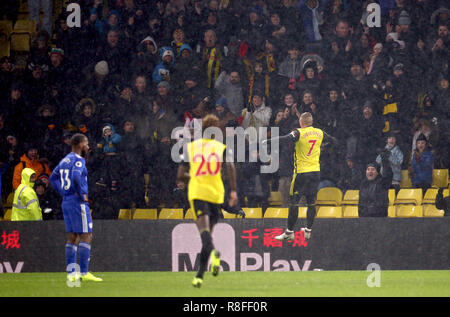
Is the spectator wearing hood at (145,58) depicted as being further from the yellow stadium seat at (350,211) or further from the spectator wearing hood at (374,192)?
the spectator wearing hood at (374,192)

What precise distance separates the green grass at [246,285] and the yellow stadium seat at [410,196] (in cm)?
236

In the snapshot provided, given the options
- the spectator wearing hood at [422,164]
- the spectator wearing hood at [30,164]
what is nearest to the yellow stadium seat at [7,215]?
the spectator wearing hood at [30,164]

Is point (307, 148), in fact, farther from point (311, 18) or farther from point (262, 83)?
point (311, 18)

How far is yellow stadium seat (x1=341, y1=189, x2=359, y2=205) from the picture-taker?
17391mm

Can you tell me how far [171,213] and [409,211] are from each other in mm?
5247

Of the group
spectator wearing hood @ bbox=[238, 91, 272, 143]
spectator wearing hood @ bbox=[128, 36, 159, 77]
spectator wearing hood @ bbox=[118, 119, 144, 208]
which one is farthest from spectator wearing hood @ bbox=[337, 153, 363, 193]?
spectator wearing hood @ bbox=[128, 36, 159, 77]

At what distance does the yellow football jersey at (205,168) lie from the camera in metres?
10.7

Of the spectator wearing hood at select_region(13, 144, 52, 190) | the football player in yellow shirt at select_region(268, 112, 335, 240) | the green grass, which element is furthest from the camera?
the spectator wearing hood at select_region(13, 144, 52, 190)

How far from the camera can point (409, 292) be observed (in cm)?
1087

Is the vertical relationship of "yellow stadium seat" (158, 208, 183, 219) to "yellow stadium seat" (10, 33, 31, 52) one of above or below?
below

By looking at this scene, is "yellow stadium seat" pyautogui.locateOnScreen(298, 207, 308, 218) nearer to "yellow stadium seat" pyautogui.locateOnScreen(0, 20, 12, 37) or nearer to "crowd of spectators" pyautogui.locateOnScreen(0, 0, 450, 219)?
"crowd of spectators" pyautogui.locateOnScreen(0, 0, 450, 219)

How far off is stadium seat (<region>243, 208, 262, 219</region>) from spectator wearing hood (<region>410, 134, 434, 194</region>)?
11.8ft

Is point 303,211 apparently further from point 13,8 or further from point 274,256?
point 13,8
